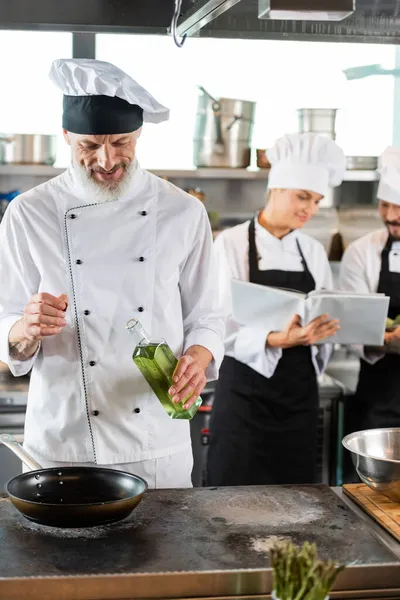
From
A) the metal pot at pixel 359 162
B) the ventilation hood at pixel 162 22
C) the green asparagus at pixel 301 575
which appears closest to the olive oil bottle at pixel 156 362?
the ventilation hood at pixel 162 22

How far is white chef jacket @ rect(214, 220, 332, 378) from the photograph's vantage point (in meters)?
3.61

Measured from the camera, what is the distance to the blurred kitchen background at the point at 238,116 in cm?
440

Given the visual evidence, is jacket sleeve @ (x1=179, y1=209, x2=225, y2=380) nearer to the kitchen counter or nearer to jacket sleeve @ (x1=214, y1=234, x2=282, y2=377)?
the kitchen counter

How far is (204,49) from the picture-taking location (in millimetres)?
4762

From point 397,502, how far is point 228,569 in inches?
22.3

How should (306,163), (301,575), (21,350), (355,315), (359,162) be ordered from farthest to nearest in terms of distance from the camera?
(359,162), (306,163), (355,315), (21,350), (301,575)

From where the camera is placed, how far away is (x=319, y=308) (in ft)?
11.3

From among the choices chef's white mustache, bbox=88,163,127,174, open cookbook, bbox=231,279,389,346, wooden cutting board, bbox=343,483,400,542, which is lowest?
wooden cutting board, bbox=343,483,400,542

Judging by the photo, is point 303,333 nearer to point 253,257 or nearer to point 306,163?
point 253,257

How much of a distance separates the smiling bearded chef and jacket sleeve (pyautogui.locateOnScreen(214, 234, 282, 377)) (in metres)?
1.13

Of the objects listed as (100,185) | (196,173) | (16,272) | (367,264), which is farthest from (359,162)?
(16,272)

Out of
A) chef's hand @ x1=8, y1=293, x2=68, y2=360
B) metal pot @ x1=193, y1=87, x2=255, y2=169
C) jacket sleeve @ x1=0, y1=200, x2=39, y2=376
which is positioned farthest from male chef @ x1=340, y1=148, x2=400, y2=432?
chef's hand @ x1=8, y1=293, x2=68, y2=360

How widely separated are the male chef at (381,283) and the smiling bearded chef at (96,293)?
155 centimetres

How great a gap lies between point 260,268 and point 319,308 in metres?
0.41
